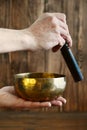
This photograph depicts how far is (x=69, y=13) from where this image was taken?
149cm

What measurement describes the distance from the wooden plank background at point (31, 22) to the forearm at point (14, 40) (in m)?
0.72

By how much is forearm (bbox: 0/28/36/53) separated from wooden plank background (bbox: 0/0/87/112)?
72cm

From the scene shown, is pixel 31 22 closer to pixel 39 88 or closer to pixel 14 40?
pixel 14 40

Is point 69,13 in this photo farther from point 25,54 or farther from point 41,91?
point 41,91

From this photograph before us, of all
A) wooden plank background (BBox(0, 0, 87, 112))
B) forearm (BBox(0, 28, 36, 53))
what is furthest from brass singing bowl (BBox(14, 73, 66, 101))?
wooden plank background (BBox(0, 0, 87, 112))

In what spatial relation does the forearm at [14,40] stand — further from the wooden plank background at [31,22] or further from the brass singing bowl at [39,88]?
the wooden plank background at [31,22]

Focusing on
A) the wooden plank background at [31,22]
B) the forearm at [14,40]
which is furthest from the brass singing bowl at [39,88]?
the wooden plank background at [31,22]

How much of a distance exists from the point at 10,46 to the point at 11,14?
75cm

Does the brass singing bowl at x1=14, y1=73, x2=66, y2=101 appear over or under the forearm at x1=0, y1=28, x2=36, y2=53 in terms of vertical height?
under

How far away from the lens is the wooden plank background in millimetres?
1462

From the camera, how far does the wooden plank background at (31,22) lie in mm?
1462

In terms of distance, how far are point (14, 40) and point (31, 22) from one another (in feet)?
2.48

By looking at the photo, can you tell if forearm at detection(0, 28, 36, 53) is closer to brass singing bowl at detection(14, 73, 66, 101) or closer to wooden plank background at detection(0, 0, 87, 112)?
brass singing bowl at detection(14, 73, 66, 101)

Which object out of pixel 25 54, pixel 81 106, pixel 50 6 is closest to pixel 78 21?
→ pixel 50 6
